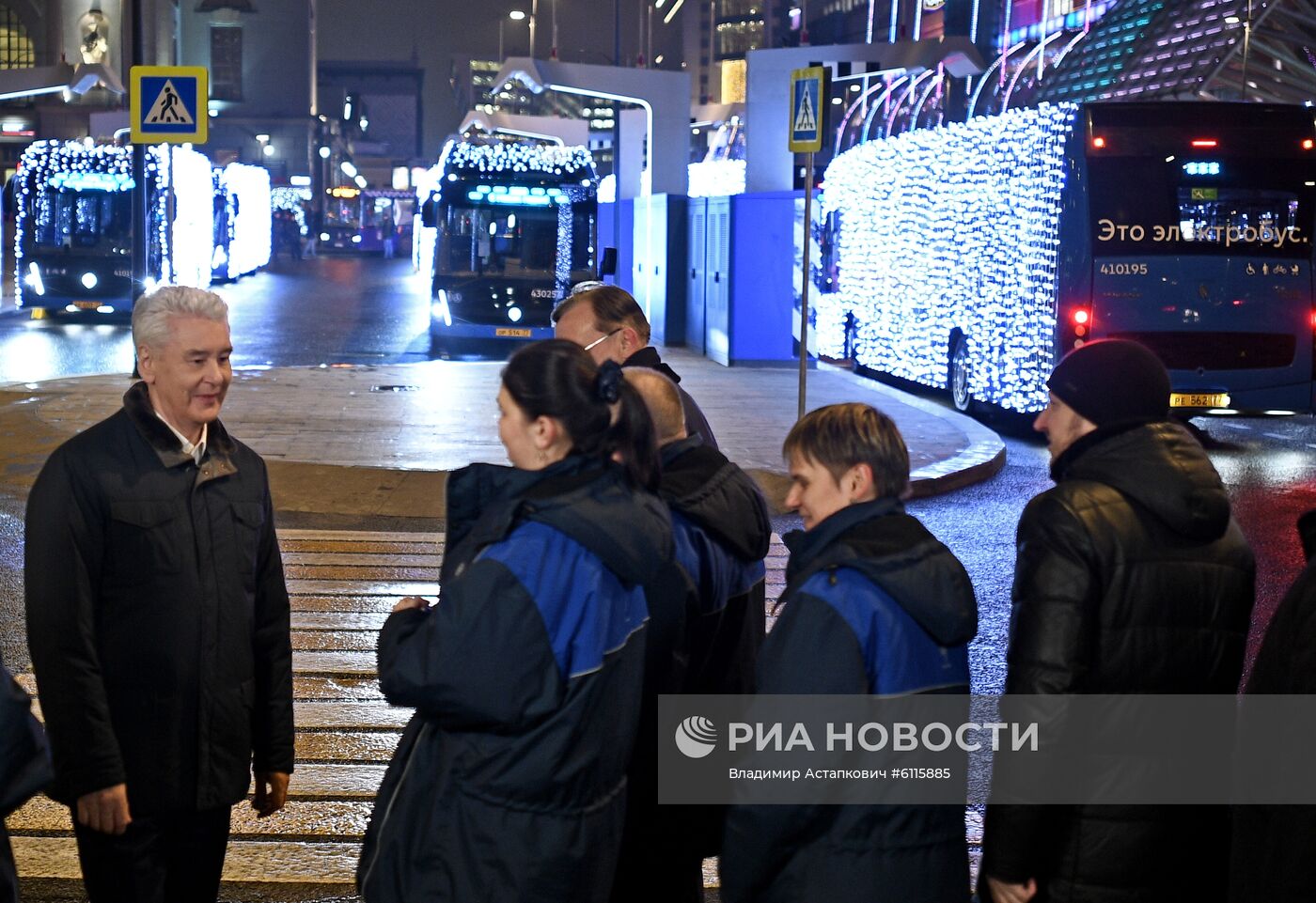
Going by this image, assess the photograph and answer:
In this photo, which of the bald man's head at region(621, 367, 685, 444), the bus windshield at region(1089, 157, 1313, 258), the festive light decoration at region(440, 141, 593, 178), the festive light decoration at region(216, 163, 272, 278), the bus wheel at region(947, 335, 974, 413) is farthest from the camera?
the festive light decoration at region(216, 163, 272, 278)

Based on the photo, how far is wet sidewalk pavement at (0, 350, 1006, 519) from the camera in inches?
464

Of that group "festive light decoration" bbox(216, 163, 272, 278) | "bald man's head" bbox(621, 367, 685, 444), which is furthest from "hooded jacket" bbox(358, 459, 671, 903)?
"festive light decoration" bbox(216, 163, 272, 278)

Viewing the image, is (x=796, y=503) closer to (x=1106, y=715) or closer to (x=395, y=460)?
(x=1106, y=715)

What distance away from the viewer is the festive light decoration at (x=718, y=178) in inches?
1284

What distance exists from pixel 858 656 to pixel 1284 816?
79cm

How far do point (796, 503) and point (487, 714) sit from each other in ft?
2.64

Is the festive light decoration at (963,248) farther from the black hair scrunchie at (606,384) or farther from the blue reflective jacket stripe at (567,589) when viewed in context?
the blue reflective jacket stripe at (567,589)

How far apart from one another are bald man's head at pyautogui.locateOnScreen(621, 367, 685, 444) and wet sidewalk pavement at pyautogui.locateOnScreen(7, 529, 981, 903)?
46.1 inches

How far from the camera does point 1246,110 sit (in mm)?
15547

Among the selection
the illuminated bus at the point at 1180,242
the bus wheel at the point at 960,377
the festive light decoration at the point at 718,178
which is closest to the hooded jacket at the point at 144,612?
the illuminated bus at the point at 1180,242

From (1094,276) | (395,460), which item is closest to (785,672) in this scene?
(395,460)

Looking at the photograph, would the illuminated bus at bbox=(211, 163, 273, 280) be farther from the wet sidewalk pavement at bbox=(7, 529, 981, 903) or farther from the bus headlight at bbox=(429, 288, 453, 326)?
the wet sidewalk pavement at bbox=(7, 529, 981, 903)

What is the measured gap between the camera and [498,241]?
92.4ft

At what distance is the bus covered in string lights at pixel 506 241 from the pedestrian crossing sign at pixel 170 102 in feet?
40.3
